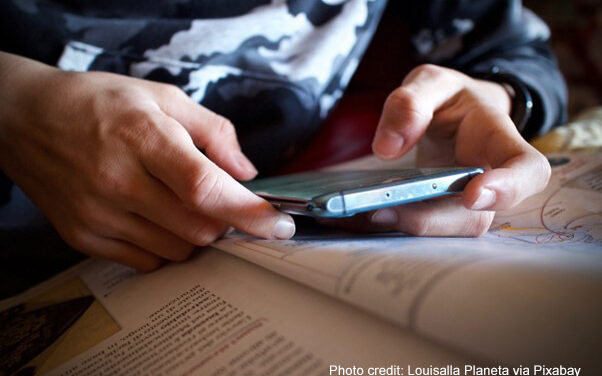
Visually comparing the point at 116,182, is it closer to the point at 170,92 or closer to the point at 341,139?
the point at 170,92

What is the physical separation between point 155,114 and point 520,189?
1.16 feet

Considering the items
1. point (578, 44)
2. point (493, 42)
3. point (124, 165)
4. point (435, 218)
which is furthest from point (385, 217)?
point (578, 44)

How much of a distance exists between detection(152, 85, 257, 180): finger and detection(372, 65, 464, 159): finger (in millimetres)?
179

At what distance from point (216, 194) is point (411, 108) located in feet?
0.78

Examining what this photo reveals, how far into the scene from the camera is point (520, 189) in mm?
328

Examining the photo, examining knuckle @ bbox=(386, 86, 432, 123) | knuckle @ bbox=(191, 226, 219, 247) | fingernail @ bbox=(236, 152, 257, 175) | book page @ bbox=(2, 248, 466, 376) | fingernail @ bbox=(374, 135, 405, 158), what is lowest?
book page @ bbox=(2, 248, 466, 376)

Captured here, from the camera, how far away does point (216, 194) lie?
34cm

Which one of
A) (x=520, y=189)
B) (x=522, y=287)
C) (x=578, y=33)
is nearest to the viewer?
(x=522, y=287)

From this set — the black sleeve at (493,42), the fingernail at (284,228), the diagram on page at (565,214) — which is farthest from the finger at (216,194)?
the black sleeve at (493,42)

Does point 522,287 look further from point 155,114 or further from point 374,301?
point 155,114

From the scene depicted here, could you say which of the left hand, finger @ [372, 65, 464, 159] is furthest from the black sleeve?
finger @ [372, 65, 464, 159]

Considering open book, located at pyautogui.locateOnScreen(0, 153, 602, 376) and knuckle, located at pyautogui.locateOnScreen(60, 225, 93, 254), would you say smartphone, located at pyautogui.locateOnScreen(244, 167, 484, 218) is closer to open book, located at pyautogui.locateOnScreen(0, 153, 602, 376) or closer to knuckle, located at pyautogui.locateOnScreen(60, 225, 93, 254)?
open book, located at pyautogui.locateOnScreen(0, 153, 602, 376)

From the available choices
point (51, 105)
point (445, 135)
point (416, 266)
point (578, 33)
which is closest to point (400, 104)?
point (445, 135)

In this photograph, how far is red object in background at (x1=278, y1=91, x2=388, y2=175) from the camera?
0.76 m
